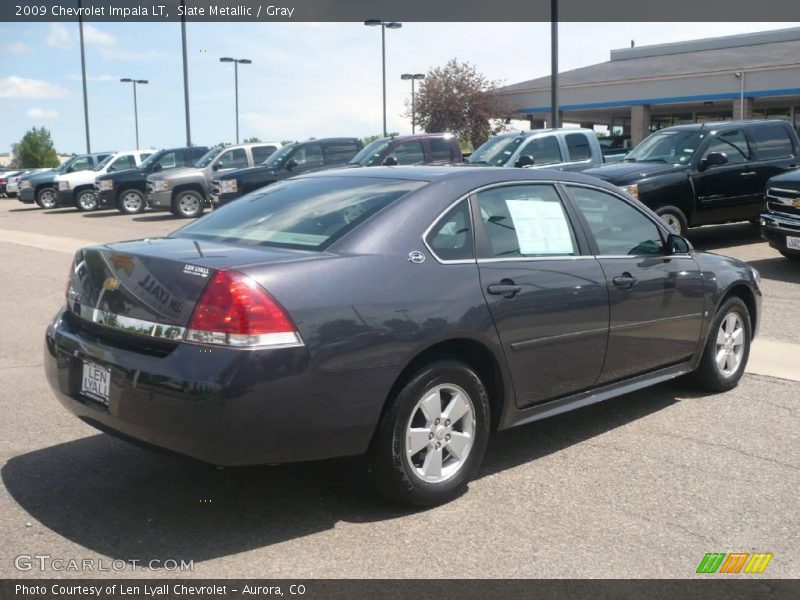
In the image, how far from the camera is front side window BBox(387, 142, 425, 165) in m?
19.2

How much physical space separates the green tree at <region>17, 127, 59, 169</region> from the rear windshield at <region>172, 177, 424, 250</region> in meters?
76.8

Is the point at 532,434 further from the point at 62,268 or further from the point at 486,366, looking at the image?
the point at 62,268

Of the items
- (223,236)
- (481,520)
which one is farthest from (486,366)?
(223,236)

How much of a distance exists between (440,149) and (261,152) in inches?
283

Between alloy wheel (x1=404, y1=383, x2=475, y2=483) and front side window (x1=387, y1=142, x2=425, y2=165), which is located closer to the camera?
alloy wheel (x1=404, y1=383, x2=475, y2=483)

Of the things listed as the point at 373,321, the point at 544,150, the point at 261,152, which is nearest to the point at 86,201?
the point at 261,152

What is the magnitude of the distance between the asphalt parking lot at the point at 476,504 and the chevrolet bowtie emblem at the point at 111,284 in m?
0.84

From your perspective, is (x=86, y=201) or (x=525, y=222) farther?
(x=86, y=201)

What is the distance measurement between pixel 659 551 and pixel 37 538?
8.67ft

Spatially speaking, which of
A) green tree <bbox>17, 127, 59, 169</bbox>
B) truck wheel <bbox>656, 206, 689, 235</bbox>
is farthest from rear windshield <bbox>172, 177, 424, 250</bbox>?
green tree <bbox>17, 127, 59, 169</bbox>

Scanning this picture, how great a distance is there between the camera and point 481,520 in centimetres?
423

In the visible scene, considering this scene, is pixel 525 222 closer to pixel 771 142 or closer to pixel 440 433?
pixel 440 433

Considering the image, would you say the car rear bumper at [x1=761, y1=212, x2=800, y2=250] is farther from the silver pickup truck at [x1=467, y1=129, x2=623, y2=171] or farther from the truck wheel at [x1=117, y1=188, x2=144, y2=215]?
the truck wheel at [x1=117, y1=188, x2=144, y2=215]

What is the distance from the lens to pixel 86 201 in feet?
97.1
